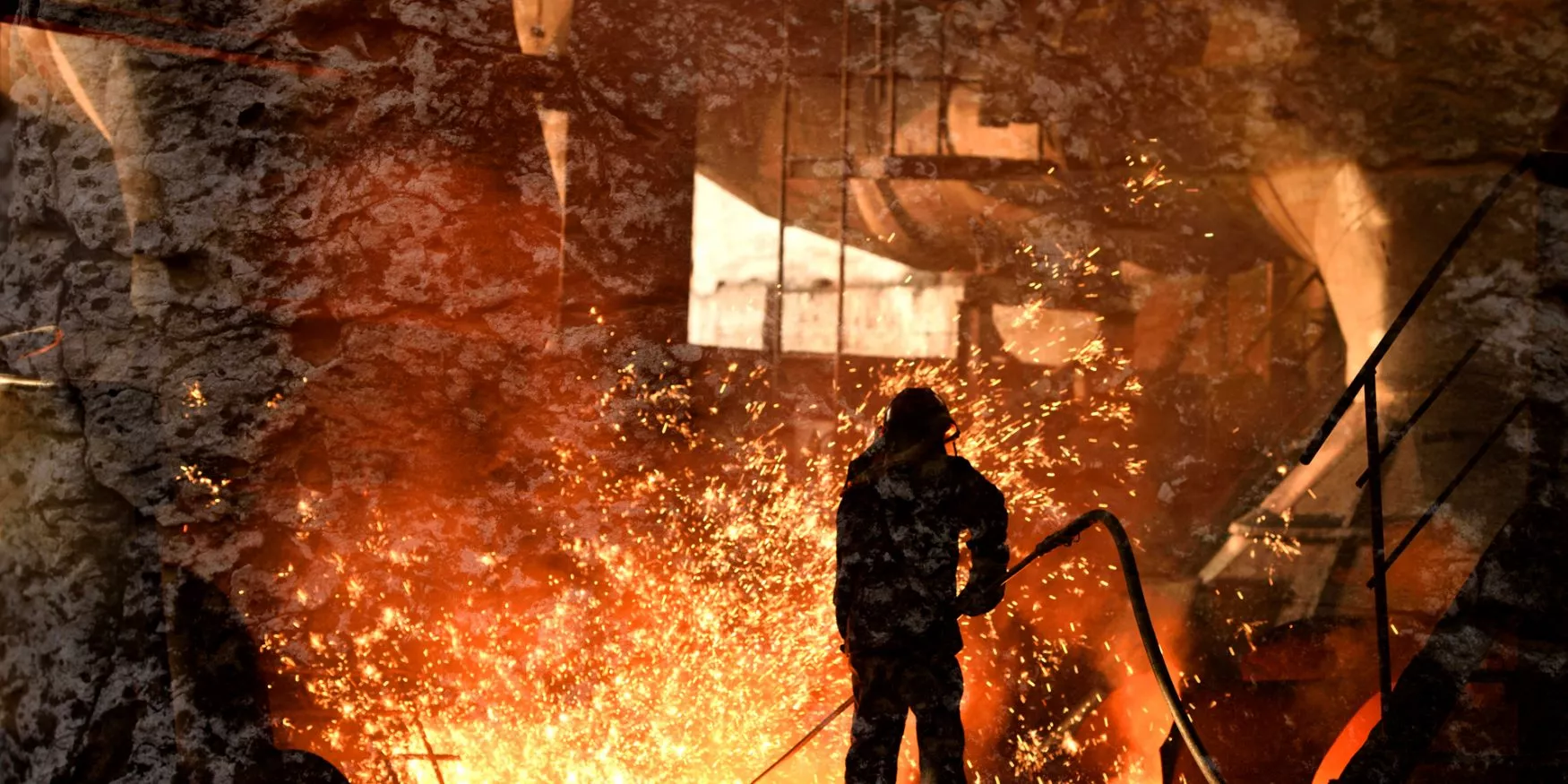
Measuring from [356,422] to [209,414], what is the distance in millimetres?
515

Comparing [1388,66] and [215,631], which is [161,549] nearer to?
[215,631]

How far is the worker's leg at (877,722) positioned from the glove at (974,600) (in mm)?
235

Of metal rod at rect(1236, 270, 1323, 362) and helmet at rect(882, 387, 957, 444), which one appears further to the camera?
metal rod at rect(1236, 270, 1323, 362)

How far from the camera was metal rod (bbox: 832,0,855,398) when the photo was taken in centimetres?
399

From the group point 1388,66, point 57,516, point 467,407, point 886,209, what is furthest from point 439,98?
point 1388,66

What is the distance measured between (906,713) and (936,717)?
0.08 m

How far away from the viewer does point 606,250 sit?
3943 millimetres

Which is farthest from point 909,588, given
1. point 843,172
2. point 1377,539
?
point 843,172

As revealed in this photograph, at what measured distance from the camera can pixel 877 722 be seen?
2855 millimetres

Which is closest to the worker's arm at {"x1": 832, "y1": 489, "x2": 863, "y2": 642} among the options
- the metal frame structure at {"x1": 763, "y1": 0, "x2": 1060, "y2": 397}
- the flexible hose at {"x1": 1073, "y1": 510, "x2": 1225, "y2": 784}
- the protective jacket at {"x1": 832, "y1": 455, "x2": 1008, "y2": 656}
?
the protective jacket at {"x1": 832, "y1": 455, "x2": 1008, "y2": 656}

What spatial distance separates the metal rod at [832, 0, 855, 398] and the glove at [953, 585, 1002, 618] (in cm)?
129

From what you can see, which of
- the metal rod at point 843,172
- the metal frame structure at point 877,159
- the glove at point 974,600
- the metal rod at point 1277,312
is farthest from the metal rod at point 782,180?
the metal rod at point 1277,312

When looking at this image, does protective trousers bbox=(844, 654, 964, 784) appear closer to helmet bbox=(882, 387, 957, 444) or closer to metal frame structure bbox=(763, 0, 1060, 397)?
helmet bbox=(882, 387, 957, 444)

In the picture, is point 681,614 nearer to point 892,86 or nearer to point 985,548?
point 985,548
